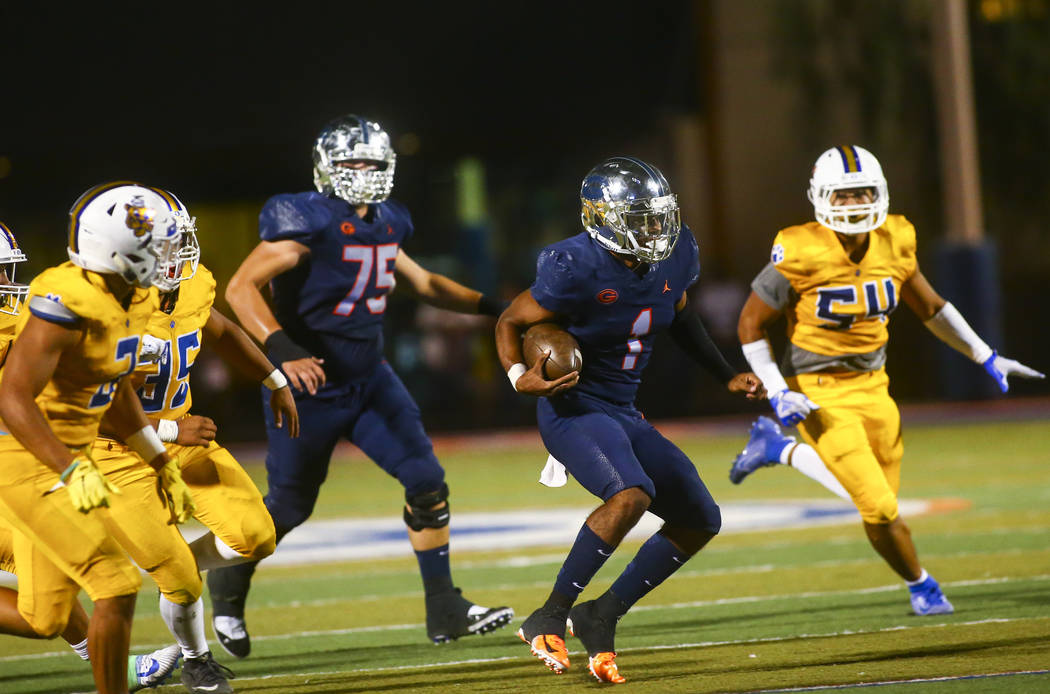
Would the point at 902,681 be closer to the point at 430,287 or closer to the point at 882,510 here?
the point at 882,510

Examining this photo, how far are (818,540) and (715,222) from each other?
1178cm

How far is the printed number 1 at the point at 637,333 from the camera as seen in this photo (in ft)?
15.6

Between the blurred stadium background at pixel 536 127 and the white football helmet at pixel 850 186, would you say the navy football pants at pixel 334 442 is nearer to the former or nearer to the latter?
the white football helmet at pixel 850 186

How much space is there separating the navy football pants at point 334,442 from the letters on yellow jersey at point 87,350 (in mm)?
1454

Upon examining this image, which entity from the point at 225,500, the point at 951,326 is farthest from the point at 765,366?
the point at 225,500

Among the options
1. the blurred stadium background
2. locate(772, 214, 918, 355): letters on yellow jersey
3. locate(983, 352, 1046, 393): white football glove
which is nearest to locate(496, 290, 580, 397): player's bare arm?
locate(772, 214, 918, 355): letters on yellow jersey

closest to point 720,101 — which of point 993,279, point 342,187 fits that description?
point 993,279

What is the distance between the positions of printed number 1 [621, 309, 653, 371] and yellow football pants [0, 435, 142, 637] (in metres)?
1.75

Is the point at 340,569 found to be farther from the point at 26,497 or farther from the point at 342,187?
the point at 26,497

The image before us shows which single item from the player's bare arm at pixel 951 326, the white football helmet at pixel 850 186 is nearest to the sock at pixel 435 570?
the white football helmet at pixel 850 186

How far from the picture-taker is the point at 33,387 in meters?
3.80

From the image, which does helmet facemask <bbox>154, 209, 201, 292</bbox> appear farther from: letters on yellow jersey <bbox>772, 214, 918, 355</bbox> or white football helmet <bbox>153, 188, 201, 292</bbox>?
letters on yellow jersey <bbox>772, 214, 918, 355</bbox>

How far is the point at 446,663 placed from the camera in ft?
16.8

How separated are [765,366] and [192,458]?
228 cm
